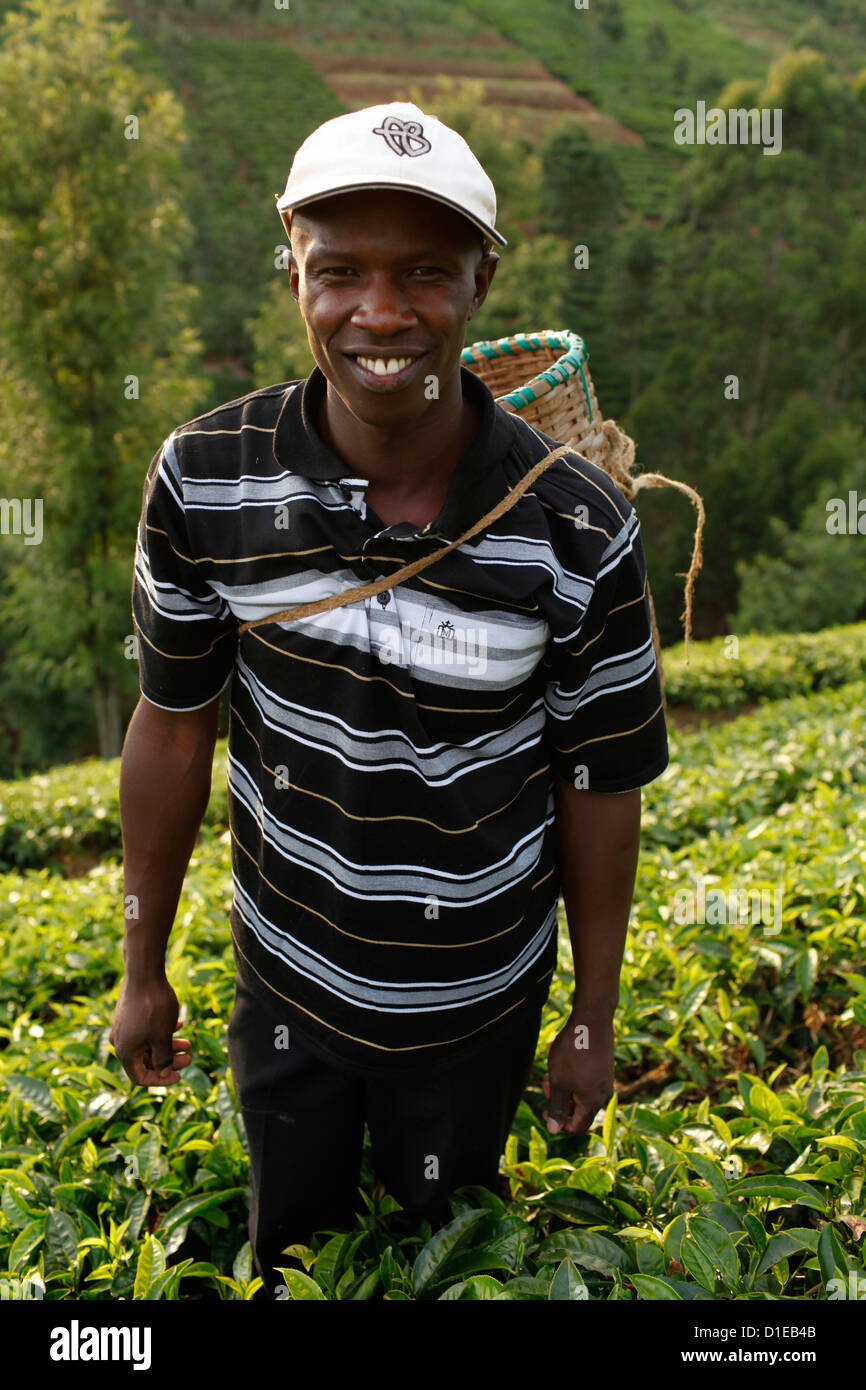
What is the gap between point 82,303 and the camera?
1132cm

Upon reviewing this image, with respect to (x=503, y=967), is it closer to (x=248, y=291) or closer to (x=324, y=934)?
(x=324, y=934)

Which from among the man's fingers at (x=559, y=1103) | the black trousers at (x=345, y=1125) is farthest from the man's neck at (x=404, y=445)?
the man's fingers at (x=559, y=1103)

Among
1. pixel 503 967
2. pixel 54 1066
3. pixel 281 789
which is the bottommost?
pixel 54 1066

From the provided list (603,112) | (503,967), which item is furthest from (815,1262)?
(603,112)

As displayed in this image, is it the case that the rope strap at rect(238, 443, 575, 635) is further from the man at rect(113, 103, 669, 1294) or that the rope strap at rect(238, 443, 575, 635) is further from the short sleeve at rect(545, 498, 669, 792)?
the short sleeve at rect(545, 498, 669, 792)

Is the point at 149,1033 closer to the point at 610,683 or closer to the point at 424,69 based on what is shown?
the point at 610,683

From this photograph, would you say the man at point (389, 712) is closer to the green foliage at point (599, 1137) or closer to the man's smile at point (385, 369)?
the man's smile at point (385, 369)

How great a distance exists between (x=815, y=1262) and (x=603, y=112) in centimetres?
5315

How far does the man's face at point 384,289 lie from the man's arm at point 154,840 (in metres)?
0.64

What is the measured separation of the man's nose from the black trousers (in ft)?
3.55

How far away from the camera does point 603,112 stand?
154 ft

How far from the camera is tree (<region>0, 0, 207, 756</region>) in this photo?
11.2 metres

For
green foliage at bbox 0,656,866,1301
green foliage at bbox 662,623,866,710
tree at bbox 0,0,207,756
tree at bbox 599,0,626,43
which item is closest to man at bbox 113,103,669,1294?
green foliage at bbox 0,656,866,1301

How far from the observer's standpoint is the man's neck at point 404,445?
4.81 feet
